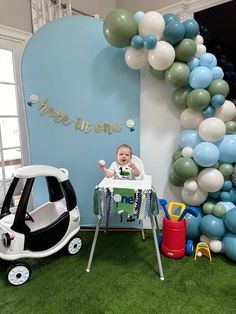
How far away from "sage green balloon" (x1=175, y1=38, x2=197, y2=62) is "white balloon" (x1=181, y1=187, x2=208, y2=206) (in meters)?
1.02

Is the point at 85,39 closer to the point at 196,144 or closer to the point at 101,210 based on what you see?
the point at 196,144

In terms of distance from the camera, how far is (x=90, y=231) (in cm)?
228

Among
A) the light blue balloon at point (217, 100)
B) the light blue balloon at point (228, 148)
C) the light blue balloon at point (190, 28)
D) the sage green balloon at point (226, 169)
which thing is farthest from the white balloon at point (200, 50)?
the sage green balloon at point (226, 169)

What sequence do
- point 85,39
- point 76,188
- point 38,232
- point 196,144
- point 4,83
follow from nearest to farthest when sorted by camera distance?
point 38,232 → point 196,144 → point 85,39 → point 76,188 → point 4,83

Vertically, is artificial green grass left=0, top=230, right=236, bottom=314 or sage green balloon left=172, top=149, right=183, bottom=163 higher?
sage green balloon left=172, top=149, right=183, bottom=163

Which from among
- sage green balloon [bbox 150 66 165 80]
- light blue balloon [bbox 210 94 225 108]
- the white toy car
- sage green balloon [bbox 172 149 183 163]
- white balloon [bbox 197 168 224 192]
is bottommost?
the white toy car

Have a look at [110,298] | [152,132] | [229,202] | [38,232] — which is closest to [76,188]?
[38,232]

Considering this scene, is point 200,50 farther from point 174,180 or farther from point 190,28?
point 174,180

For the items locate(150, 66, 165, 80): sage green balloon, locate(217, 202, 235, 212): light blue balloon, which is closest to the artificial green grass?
locate(217, 202, 235, 212): light blue balloon

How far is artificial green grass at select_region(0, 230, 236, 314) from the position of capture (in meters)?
1.38

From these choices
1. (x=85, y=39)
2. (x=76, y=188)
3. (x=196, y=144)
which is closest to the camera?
(x=196, y=144)

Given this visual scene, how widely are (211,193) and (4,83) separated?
226 centimetres

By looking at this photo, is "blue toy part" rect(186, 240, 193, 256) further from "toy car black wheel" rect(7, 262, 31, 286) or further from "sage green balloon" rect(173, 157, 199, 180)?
"toy car black wheel" rect(7, 262, 31, 286)

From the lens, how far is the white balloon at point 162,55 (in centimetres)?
167
